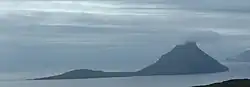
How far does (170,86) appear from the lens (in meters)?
181

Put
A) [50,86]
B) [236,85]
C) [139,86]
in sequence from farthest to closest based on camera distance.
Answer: [50,86]
[139,86]
[236,85]

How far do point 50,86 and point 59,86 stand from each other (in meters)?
6.38

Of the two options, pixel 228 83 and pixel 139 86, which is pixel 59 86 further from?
pixel 228 83

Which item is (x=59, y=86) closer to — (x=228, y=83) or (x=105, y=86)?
(x=105, y=86)

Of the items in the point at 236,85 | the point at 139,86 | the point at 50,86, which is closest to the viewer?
the point at 236,85

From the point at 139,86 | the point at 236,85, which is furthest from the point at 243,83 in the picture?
the point at 139,86

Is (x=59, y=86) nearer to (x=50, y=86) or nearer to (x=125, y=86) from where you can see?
(x=50, y=86)

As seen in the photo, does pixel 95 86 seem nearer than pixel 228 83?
No

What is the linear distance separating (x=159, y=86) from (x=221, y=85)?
322 ft

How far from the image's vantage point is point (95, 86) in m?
194

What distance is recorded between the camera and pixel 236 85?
3216 inches

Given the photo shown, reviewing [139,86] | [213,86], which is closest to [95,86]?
[139,86]

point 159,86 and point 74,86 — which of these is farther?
point 74,86

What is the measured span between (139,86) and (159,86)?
7.35 m
